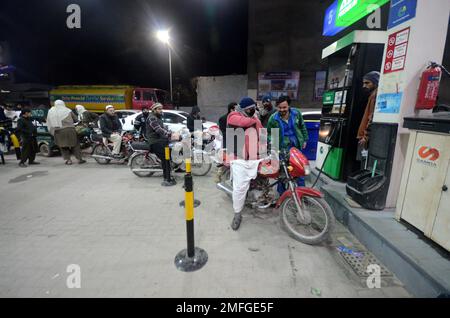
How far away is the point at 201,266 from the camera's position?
2.47m

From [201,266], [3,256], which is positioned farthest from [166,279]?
[3,256]

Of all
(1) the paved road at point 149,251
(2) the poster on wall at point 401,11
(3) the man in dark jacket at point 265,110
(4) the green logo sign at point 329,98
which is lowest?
(1) the paved road at point 149,251

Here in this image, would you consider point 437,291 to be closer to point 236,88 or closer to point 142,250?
point 142,250

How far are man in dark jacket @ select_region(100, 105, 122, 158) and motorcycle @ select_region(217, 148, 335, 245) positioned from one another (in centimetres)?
489

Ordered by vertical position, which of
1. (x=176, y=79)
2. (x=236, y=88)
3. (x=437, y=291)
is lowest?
(x=437, y=291)

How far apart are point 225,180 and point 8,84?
32.9m

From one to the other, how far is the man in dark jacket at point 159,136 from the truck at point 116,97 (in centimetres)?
1052

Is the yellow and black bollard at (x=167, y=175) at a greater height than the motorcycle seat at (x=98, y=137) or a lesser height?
lesser

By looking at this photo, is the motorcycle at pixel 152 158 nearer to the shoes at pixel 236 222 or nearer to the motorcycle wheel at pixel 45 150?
the shoes at pixel 236 222

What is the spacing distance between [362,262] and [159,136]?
432 centimetres

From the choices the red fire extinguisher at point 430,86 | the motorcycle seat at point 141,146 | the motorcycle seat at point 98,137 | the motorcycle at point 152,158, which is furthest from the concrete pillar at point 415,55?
the motorcycle seat at point 98,137

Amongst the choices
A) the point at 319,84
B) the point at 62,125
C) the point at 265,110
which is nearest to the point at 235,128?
the point at 265,110

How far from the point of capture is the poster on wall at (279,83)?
14086mm

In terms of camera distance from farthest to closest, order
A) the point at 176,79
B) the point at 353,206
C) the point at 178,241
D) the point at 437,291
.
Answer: the point at 176,79 < the point at 353,206 < the point at 178,241 < the point at 437,291
